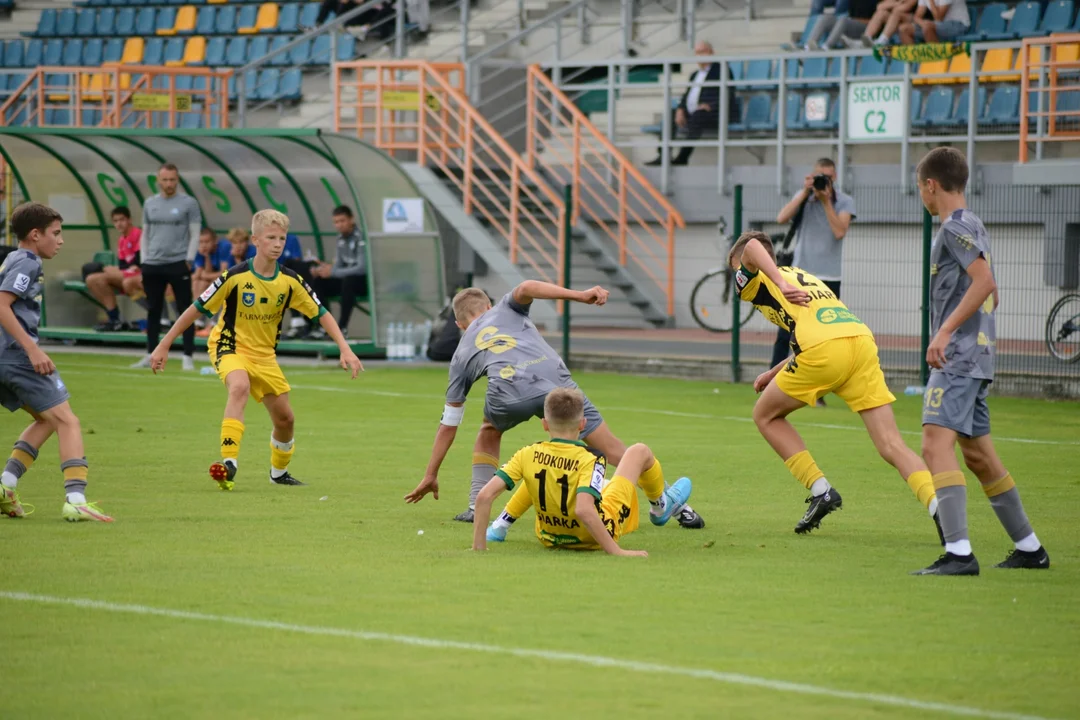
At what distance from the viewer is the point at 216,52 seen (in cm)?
3422

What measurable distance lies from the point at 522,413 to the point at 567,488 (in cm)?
111

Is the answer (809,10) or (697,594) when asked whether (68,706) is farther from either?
(809,10)

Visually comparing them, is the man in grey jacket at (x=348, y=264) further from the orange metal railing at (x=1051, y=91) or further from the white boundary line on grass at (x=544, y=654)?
the white boundary line on grass at (x=544, y=654)

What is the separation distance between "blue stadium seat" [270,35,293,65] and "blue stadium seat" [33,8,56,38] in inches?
262

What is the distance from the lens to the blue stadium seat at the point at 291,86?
3175cm

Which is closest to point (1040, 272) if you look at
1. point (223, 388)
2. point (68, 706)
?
point (223, 388)

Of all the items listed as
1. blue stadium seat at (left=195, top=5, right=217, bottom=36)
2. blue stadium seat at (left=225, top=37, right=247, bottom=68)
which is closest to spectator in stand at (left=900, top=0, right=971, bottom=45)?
blue stadium seat at (left=225, top=37, right=247, bottom=68)

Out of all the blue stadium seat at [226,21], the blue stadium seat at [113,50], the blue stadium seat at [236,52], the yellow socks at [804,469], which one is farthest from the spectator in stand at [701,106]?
the blue stadium seat at [113,50]

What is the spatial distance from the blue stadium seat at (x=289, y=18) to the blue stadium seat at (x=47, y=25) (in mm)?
6386

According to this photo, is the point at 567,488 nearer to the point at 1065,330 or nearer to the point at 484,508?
the point at 484,508

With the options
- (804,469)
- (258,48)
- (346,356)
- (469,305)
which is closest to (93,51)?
(258,48)

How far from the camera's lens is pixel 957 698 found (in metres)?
5.43

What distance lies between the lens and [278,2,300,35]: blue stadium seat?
33.7 metres

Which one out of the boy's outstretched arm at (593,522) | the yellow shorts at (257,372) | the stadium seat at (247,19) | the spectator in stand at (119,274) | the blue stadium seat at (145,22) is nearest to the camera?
the boy's outstretched arm at (593,522)
